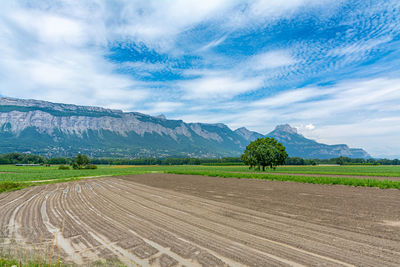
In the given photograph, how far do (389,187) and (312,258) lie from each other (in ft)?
81.9

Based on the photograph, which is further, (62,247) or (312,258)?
(62,247)

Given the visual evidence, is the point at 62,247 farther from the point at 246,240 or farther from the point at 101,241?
the point at 246,240

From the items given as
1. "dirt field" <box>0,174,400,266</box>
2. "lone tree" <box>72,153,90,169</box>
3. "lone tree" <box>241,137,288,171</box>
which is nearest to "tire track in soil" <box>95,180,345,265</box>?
"dirt field" <box>0,174,400,266</box>

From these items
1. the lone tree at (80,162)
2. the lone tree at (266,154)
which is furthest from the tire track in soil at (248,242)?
the lone tree at (80,162)

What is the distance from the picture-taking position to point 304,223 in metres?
10.9

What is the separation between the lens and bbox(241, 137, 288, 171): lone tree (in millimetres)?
64312

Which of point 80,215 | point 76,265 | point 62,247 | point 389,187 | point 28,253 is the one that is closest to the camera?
point 76,265

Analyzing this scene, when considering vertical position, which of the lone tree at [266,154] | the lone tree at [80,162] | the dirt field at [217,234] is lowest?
the lone tree at [80,162]

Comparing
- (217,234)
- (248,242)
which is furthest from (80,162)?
A: (248,242)

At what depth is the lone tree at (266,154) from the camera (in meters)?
64.3

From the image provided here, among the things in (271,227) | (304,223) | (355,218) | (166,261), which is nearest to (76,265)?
(166,261)

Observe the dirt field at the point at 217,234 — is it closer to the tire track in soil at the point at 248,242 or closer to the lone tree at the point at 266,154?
the tire track in soil at the point at 248,242

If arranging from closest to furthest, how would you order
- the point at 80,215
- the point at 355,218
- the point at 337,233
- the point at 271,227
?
the point at 337,233
the point at 271,227
the point at 355,218
the point at 80,215

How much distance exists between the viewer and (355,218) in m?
11.8
